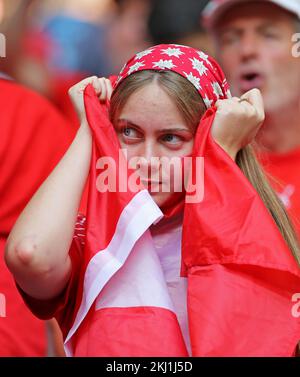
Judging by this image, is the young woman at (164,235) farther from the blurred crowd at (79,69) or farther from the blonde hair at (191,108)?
the blurred crowd at (79,69)

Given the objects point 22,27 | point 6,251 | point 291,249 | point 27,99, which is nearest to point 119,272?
point 6,251

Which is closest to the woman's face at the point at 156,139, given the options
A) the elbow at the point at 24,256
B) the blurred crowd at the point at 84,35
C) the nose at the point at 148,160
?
the nose at the point at 148,160

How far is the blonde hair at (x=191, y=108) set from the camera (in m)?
1.90

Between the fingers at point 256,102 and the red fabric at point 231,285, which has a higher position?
the fingers at point 256,102

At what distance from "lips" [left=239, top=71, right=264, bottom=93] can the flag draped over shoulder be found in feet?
4.23

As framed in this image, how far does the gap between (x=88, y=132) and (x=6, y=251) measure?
1.09 feet


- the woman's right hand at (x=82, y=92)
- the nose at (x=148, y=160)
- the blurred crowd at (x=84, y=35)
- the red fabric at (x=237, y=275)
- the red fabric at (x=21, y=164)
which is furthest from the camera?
the blurred crowd at (x=84, y=35)

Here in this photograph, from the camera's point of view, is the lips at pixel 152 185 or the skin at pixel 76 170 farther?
the lips at pixel 152 185

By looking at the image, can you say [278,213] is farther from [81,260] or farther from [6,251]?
[6,251]

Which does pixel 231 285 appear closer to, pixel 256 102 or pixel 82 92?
pixel 256 102

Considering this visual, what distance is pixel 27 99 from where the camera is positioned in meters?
2.89

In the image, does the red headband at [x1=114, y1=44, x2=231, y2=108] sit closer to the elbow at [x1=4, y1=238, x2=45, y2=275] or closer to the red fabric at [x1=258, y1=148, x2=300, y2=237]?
the elbow at [x1=4, y1=238, x2=45, y2=275]

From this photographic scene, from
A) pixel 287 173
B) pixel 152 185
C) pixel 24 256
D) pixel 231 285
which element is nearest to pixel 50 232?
pixel 24 256

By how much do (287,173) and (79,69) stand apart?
125 cm
